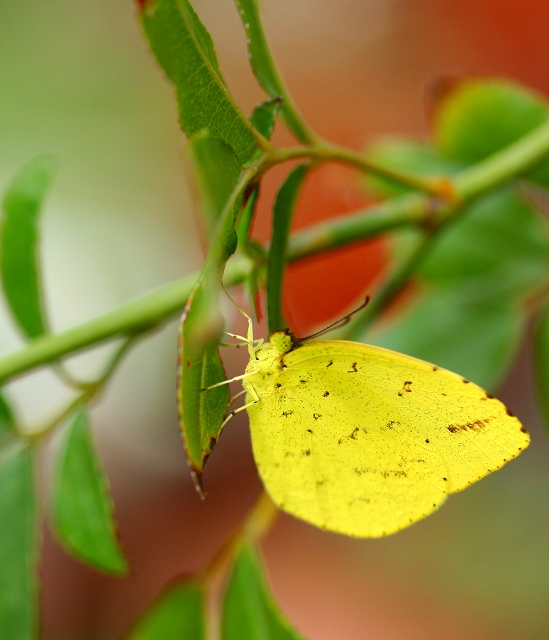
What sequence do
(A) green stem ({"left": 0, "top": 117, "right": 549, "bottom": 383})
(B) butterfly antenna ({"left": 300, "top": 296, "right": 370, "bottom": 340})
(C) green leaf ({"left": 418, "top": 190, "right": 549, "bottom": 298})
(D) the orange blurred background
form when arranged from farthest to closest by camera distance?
(D) the orange blurred background → (C) green leaf ({"left": 418, "top": 190, "right": 549, "bottom": 298}) → (B) butterfly antenna ({"left": 300, "top": 296, "right": 370, "bottom": 340}) → (A) green stem ({"left": 0, "top": 117, "right": 549, "bottom": 383})

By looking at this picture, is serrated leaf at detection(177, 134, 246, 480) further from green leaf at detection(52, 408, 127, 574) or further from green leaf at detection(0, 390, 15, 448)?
green leaf at detection(0, 390, 15, 448)

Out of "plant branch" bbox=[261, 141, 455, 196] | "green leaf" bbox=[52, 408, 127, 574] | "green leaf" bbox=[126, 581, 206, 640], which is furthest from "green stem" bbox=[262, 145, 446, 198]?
"green leaf" bbox=[126, 581, 206, 640]

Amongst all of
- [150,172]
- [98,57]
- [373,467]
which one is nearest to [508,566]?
[373,467]

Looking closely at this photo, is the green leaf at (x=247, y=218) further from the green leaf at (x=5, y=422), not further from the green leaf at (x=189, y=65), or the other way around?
the green leaf at (x=5, y=422)

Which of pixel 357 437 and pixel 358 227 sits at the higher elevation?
pixel 358 227

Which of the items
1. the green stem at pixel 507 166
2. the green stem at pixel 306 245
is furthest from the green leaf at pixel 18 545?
the green stem at pixel 507 166

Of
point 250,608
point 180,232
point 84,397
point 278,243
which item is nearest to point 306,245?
point 278,243

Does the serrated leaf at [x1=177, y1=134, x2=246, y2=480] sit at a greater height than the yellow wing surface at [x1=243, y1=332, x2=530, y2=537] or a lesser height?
greater

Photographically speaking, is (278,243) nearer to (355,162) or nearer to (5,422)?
(355,162)
